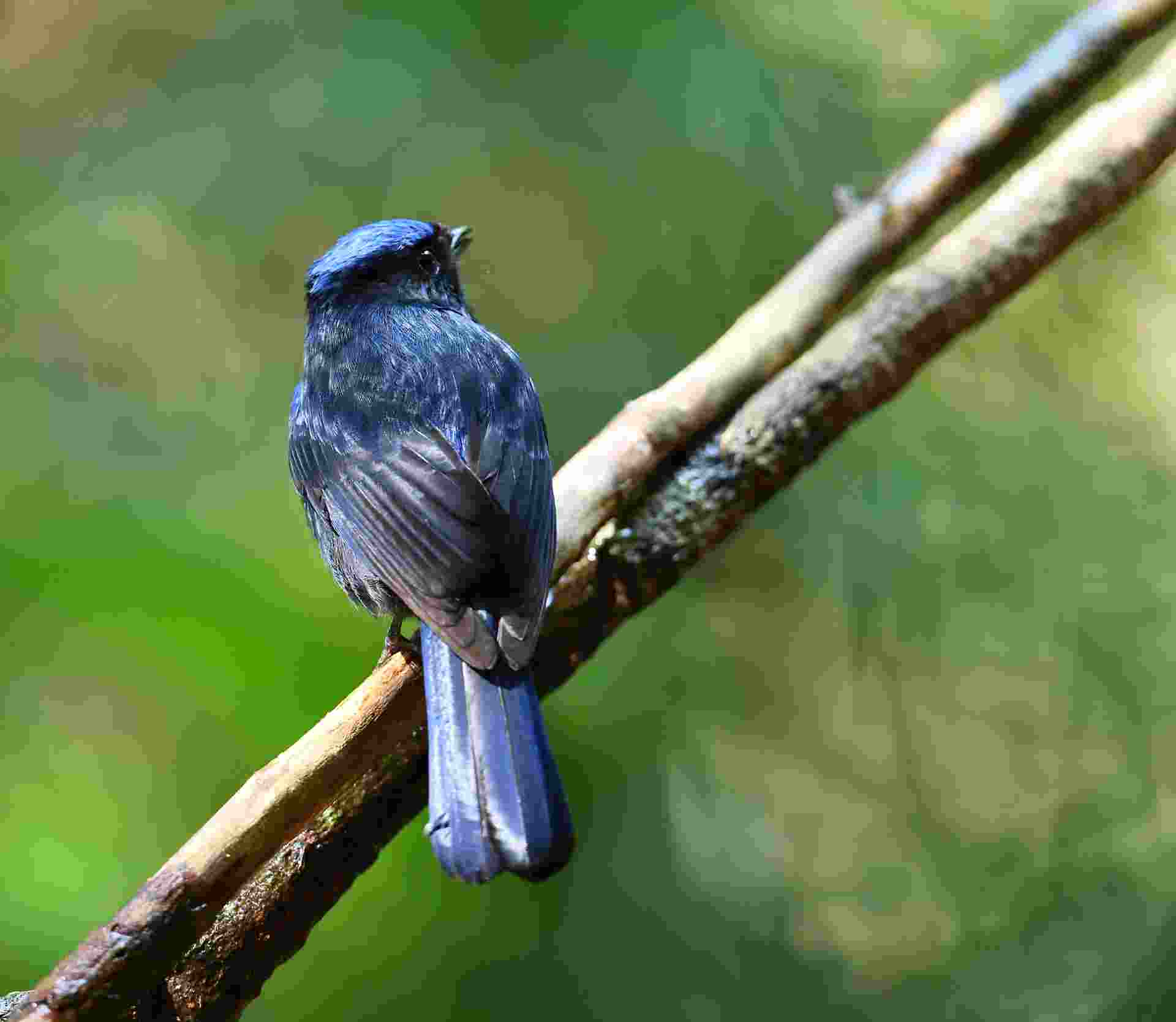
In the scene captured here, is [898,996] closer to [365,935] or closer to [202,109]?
[365,935]

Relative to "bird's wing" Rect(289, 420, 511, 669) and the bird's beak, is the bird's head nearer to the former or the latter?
the bird's beak

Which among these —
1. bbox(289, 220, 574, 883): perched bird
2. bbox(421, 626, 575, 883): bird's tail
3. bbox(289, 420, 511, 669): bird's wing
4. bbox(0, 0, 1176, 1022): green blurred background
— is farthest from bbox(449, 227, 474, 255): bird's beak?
bbox(421, 626, 575, 883): bird's tail

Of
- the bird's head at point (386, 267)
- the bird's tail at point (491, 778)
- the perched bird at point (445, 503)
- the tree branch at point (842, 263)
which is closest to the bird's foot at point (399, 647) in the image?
the perched bird at point (445, 503)

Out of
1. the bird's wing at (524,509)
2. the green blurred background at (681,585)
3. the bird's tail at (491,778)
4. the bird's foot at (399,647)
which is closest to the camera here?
the bird's tail at (491,778)

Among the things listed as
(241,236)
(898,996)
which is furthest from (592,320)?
(898,996)

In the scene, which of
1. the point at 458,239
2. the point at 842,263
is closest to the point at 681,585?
the point at 842,263

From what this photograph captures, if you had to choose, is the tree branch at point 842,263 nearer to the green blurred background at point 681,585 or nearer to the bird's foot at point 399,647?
the bird's foot at point 399,647

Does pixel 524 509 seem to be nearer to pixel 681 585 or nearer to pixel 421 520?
pixel 421 520
